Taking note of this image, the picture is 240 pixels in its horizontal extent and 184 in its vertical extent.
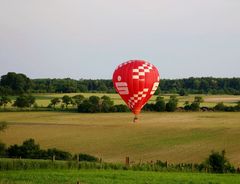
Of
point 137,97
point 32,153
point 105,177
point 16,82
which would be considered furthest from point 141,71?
point 16,82

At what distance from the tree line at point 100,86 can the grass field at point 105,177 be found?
3373 inches

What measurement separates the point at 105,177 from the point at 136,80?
11.3 metres

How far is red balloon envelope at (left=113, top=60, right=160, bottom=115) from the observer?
110ft

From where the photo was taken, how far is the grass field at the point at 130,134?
37156 mm

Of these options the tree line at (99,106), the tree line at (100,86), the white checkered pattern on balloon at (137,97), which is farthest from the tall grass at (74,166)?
the tree line at (100,86)

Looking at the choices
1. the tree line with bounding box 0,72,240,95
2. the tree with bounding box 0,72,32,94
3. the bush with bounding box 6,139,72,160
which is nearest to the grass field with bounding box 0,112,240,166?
the bush with bounding box 6,139,72,160

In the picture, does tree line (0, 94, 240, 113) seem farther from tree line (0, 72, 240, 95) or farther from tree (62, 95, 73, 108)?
tree line (0, 72, 240, 95)

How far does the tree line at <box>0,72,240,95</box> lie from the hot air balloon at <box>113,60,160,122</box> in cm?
7658

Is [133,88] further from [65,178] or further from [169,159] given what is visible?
[65,178]

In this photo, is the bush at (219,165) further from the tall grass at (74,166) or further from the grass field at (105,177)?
the grass field at (105,177)

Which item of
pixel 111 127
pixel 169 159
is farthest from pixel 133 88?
pixel 111 127

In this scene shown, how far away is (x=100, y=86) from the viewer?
131 m

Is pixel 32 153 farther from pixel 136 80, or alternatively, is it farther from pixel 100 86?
pixel 100 86

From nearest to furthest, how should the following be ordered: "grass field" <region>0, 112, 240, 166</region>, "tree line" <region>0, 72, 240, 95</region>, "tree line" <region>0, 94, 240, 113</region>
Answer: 1. "grass field" <region>0, 112, 240, 166</region>
2. "tree line" <region>0, 94, 240, 113</region>
3. "tree line" <region>0, 72, 240, 95</region>
